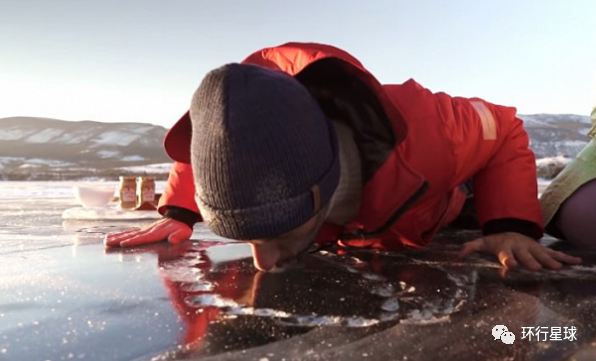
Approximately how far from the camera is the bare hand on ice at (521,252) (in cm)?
137

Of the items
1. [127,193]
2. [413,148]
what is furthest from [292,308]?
[127,193]

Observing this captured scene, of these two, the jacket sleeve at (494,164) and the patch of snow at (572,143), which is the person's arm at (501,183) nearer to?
the jacket sleeve at (494,164)

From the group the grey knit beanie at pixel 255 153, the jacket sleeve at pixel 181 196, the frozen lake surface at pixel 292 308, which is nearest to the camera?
the frozen lake surface at pixel 292 308

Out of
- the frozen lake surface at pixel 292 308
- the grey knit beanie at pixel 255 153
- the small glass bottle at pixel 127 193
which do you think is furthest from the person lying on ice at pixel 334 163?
the small glass bottle at pixel 127 193

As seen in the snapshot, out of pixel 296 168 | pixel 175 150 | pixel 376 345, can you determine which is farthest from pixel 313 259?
pixel 376 345

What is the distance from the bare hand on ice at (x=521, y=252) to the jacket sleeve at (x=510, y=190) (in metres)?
0.04

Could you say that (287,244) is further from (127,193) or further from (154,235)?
(127,193)

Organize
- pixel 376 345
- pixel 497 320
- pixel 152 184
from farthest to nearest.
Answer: pixel 152 184 < pixel 497 320 < pixel 376 345

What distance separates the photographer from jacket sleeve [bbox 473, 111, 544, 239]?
150 cm

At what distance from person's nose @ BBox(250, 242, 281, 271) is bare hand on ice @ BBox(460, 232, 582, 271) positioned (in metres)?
0.68

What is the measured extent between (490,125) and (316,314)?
0.95 metres

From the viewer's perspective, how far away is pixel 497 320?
89 centimetres

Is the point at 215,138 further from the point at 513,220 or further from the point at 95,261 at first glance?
the point at 513,220

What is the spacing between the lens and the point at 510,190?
1530 millimetres
